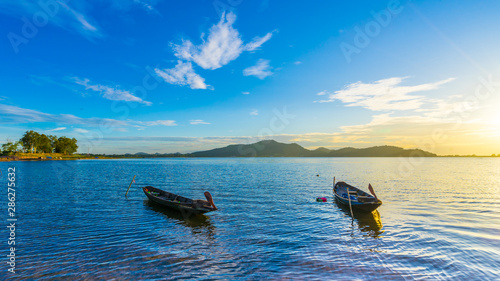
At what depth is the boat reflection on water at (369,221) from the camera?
2092cm

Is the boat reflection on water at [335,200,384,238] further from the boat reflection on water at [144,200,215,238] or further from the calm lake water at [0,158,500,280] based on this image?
the boat reflection on water at [144,200,215,238]

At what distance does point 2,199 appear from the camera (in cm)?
3466

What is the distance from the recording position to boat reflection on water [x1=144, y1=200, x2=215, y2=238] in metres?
21.4

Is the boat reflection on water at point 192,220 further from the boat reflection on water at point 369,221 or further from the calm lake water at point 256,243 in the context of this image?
the boat reflection on water at point 369,221

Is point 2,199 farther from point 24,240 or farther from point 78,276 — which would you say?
point 78,276

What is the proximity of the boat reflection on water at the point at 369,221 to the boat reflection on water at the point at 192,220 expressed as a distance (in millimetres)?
13702

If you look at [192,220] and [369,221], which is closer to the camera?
[369,221]

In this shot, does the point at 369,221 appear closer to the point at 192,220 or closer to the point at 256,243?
the point at 256,243

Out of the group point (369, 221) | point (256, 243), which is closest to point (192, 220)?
point (256, 243)

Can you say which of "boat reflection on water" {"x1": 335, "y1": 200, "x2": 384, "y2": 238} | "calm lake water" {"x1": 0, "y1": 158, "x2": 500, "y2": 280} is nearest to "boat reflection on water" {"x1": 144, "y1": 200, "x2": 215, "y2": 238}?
"calm lake water" {"x1": 0, "y1": 158, "x2": 500, "y2": 280}

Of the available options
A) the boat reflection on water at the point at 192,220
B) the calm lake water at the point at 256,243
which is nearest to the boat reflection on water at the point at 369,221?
the calm lake water at the point at 256,243

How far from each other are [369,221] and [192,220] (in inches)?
715

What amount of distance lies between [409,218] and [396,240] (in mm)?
8763

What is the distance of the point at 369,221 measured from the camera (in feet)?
80.8
